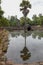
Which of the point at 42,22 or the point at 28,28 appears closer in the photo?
the point at 28,28

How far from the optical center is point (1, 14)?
53.0 meters

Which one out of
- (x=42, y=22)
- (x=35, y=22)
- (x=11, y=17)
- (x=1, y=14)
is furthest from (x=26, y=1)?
(x=11, y=17)

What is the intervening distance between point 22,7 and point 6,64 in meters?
52.6

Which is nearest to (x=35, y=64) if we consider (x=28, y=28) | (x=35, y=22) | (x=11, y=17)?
(x=28, y=28)

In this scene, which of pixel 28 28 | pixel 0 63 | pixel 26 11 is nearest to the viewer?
pixel 0 63

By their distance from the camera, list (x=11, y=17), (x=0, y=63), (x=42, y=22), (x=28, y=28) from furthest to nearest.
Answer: (x=11, y=17) < (x=42, y=22) < (x=28, y=28) < (x=0, y=63)

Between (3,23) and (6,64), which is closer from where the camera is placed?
(6,64)

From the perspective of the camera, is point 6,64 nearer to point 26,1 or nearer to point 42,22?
point 26,1

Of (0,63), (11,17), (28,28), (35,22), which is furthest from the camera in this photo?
(11,17)

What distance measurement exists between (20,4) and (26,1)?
257 centimetres

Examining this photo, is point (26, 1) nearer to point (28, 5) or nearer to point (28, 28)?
point (28, 5)

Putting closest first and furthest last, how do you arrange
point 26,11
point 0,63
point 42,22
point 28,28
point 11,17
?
point 0,63
point 28,28
point 26,11
point 42,22
point 11,17

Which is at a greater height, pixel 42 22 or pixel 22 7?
pixel 22 7

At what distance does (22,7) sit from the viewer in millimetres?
61719
